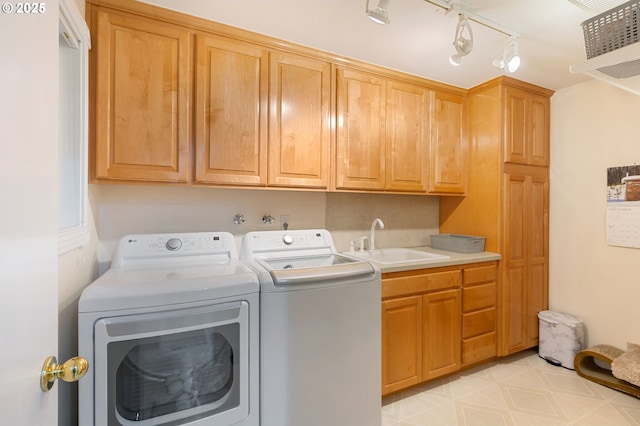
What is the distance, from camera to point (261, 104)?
1.81 metres

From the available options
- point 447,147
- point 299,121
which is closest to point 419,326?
point 447,147

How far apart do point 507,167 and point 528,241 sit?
2.24 feet

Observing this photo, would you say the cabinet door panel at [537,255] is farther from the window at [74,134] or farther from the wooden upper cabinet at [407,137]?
the window at [74,134]

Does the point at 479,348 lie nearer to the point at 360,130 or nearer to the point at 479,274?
the point at 479,274

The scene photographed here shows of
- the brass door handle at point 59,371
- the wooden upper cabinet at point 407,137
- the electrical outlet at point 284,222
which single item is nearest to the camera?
the brass door handle at point 59,371

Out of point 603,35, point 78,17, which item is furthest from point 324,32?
point 603,35

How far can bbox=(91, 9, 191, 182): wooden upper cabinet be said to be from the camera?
4.83 ft

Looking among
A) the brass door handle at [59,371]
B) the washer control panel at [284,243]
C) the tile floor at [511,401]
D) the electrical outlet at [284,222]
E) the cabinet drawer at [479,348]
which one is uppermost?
the electrical outlet at [284,222]

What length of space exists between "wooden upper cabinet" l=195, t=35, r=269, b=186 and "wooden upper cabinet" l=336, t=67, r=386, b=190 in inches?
21.7

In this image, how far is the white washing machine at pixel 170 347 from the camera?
107 cm

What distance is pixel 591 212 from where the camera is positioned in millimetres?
2381

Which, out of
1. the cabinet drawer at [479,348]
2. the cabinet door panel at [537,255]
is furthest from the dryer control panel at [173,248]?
the cabinet door panel at [537,255]

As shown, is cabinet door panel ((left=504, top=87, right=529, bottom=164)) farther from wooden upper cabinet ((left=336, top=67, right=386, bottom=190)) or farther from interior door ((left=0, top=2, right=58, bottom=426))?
interior door ((left=0, top=2, right=58, bottom=426))

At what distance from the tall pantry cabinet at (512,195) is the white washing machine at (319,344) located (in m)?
1.41
